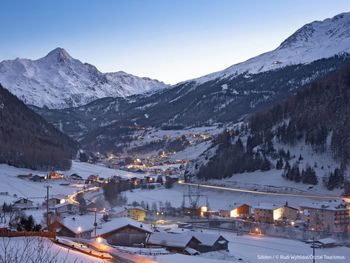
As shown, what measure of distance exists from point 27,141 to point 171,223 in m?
95.7

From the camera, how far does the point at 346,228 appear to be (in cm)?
6906

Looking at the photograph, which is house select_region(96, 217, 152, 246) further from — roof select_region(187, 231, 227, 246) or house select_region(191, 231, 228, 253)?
house select_region(191, 231, 228, 253)

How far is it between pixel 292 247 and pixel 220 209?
103 ft

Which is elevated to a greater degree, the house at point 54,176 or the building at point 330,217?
the house at point 54,176

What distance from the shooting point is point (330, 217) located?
69.6 metres

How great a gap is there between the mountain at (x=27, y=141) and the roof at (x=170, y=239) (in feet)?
294

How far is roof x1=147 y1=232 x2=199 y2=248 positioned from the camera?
48094 millimetres

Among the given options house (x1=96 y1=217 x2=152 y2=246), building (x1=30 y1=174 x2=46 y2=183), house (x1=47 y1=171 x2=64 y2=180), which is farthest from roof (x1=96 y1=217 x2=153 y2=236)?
house (x1=47 y1=171 x2=64 y2=180)

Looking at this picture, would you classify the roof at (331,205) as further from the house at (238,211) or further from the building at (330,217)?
the house at (238,211)

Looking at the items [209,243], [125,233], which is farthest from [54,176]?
[209,243]

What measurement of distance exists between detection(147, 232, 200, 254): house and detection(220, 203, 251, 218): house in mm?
31861

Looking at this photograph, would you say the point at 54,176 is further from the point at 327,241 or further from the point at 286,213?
the point at 327,241

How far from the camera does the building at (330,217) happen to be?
69250mm

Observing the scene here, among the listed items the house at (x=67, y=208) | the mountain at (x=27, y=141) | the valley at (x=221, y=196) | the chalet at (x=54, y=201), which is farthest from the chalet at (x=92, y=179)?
the house at (x=67, y=208)
